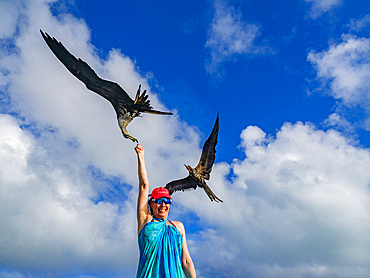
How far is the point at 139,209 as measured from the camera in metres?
4.61

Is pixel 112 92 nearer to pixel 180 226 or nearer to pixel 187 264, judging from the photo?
pixel 180 226

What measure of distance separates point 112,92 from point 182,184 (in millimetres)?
5990

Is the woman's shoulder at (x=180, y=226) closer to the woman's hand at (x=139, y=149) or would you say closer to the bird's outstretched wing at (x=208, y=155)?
the woman's hand at (x=139, y=149)

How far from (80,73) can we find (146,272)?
5.28 metres

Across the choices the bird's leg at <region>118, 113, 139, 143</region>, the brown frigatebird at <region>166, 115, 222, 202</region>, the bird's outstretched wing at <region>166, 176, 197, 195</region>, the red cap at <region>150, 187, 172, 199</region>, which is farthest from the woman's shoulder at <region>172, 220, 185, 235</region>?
the bird's outstretched wing at <region>166, 176, 197, 195</region>

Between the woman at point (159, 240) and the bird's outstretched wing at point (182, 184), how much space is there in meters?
8.14

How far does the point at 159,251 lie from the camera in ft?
14.1

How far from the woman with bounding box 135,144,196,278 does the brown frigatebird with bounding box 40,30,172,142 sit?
130 inches

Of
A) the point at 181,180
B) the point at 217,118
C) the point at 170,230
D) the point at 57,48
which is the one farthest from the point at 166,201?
the point at 181,180

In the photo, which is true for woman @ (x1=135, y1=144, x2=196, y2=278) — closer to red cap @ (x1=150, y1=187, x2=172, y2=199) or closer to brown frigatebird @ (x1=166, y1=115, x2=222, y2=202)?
red cap @ (x1=150, y1=187, x2=172, y2=199)

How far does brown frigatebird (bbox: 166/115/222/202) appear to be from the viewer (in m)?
12.0

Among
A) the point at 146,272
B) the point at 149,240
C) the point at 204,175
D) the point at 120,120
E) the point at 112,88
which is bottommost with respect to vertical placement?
the point at 146,272

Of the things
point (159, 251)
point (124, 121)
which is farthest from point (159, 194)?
point (124, 121)

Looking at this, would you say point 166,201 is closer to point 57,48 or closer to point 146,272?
point 146,272
